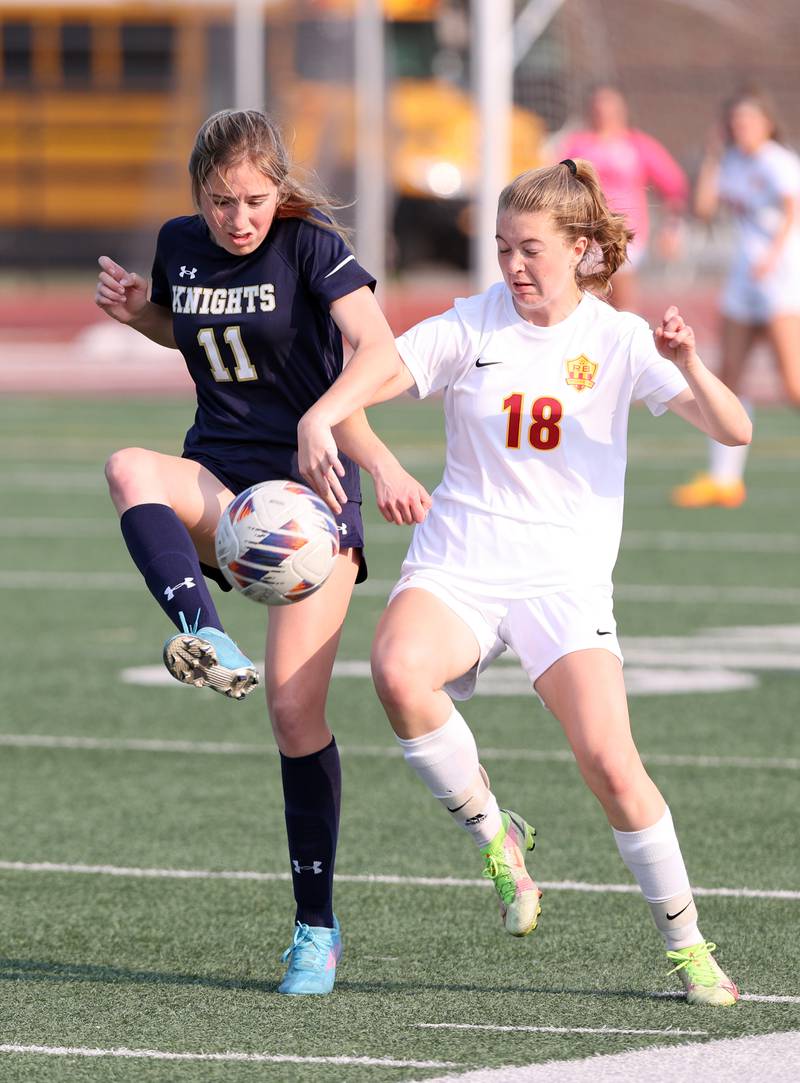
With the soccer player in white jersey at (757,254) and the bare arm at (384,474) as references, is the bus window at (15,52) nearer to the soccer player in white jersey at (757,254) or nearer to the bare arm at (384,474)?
the soccer player in white jersey at (757,254)

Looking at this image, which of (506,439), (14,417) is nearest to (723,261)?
(14,417)

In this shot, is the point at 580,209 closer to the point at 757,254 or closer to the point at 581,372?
the point at 581,372

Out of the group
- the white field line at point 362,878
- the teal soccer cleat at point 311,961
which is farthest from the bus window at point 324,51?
the teal soccer cleat at point 311,961

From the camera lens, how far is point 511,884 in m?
4.96

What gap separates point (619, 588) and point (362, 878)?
552cm

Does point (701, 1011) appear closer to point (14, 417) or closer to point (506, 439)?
point (506, 439)

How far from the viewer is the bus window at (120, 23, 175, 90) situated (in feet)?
119

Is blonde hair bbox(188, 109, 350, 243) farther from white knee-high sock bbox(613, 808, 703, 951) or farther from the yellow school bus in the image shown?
the yellow school bus

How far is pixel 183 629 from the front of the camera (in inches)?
190

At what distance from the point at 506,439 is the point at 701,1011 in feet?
4.27

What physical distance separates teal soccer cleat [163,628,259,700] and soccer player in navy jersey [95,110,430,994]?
0.71 feet

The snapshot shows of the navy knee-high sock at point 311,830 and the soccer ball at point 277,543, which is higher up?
the soccer ball at point 277,543

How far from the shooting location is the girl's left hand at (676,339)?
469 centimetres

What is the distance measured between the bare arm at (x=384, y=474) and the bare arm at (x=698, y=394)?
599mm
